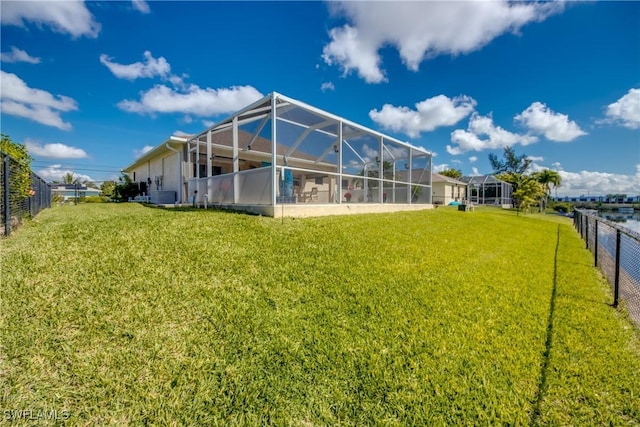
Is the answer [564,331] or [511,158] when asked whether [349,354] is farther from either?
[511,158]

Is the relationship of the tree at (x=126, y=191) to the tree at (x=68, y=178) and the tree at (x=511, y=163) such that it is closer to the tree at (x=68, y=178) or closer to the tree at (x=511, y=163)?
the tree at (x=68, y=178)

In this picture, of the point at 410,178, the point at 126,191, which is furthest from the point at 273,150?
the point at 126,191

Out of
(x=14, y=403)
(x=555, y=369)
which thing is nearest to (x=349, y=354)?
(x=555, y=369)

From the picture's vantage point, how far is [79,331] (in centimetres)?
221

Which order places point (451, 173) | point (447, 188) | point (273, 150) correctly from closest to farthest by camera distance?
point (273, 150), point (447, 188), point (451, 173)

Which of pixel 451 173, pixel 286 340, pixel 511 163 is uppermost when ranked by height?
pixel 511 163

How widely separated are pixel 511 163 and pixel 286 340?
177 ft

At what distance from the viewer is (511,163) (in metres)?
43.9

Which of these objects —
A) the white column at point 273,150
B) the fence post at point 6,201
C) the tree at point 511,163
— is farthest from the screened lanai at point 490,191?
the fence post at point 6,201

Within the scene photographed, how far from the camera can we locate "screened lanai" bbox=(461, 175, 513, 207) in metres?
32.9

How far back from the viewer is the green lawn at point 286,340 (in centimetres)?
183

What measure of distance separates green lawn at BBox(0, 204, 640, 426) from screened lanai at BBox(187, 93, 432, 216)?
3.79m

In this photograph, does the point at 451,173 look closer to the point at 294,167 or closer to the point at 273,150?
the point at 294,167

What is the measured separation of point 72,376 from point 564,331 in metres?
4.93
